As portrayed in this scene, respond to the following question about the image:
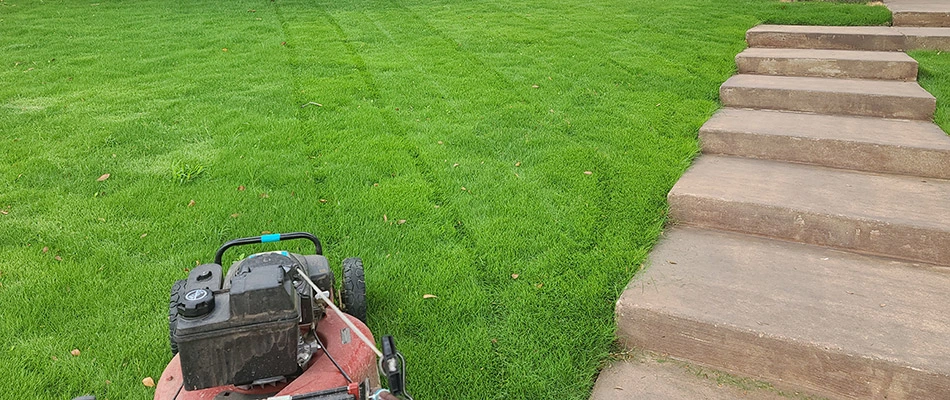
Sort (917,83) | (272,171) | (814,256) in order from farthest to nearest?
(917,83)
(272,171)
(814,256)

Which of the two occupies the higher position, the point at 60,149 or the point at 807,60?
the point at 807,60

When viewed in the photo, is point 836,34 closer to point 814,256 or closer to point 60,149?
point 814,256

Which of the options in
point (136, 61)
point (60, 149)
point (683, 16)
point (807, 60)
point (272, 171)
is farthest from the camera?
point (683, 16)

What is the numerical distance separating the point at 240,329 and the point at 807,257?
273cm

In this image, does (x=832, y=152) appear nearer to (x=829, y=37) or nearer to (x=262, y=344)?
(x=829, y=37)

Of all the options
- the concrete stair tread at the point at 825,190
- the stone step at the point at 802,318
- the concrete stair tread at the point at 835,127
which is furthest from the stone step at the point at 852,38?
the stone step at the point at 802,318

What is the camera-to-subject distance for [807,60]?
586 centimetres

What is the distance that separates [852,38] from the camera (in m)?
6.38

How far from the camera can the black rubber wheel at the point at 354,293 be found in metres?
2.85

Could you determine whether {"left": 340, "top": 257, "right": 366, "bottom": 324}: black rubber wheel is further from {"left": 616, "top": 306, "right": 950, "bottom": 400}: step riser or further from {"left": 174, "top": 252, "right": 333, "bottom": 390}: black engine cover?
{"left": 616, "top": 306, "right": 950, "bottom": 400}: step riser

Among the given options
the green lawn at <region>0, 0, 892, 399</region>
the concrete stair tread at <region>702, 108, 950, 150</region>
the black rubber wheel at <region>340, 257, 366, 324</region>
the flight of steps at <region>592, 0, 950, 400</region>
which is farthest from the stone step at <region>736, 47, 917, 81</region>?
the black rubber wheel at <region>340, 257, 366, 324</region>

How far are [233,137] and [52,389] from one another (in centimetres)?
275

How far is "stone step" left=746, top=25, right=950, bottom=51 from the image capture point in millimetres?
6293

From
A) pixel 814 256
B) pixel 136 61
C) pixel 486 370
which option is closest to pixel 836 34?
pixel 814 256
